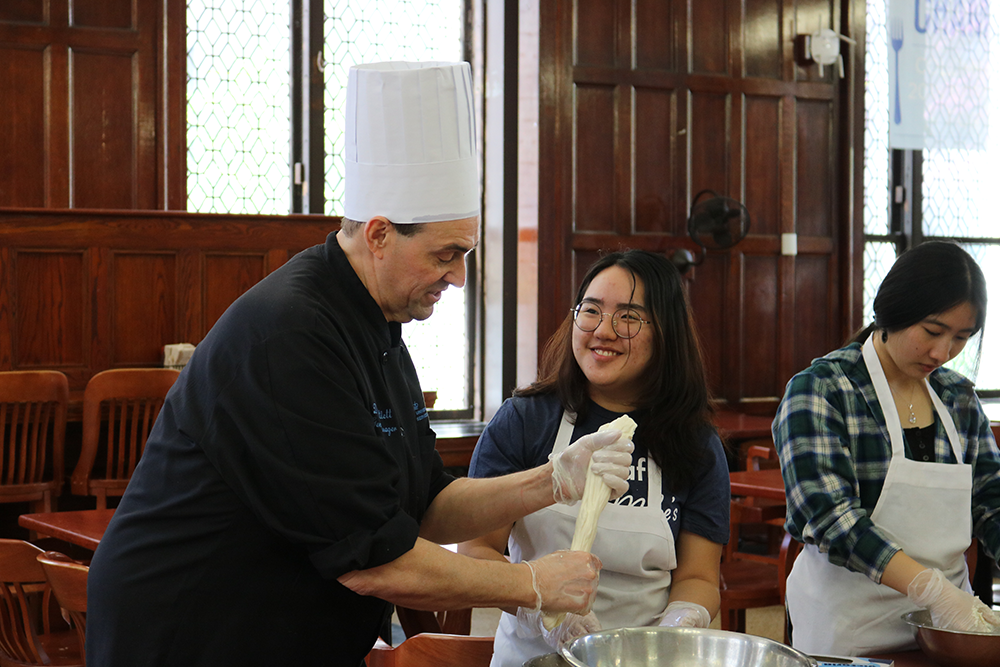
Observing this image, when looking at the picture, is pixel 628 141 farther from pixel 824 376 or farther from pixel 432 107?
pixel 432 107

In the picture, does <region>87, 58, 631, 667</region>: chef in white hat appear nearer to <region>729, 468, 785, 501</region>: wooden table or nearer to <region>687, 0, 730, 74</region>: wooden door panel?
<region>729, 468, 785, 501</region>: wooden table

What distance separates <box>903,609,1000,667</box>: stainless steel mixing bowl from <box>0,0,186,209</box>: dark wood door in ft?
17.0

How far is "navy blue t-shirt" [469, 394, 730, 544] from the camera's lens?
7.20 ft

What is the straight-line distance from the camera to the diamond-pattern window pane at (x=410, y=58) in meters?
6.35

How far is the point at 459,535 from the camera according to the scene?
6.44ft

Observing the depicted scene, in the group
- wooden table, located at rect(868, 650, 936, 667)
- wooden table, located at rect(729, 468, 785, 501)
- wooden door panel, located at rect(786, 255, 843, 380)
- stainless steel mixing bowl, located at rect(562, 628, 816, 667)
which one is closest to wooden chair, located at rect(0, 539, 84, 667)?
stainless steel mixing bowl, located at rect(562, 628, 816, 667)

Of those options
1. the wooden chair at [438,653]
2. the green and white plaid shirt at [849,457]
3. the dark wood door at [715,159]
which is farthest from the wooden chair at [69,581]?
the dark wood door at [715,159]

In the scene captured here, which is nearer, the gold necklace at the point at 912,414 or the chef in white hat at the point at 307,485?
the chef in white hat at the point at 307,485

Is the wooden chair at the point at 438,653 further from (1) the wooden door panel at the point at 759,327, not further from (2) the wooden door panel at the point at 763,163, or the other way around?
(2) the wooden door panel at the point at 763,163

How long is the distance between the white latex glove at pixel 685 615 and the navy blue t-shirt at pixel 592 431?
17 centimetres

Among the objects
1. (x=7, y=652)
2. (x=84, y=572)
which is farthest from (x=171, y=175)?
(x=84, y=572)

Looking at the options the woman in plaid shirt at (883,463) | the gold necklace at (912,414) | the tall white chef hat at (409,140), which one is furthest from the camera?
the gold necklace at (912,414)

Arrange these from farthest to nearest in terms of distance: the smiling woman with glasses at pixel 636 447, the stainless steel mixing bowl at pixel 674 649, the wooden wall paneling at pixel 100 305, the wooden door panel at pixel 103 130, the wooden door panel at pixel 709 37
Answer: the wooden door panel at pixel 709 37
the wooden door panel at pixel 103 130
the wooden wall paneling at pixel 100 305
the smiling woman with glasses at pixel 636 447
the stainless steel mixing bowl at pixel 674 649

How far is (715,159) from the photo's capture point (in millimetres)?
6793
